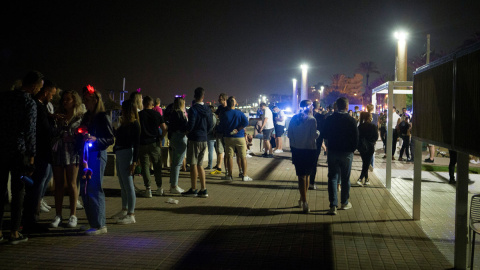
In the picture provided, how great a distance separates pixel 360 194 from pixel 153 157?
15.2ft

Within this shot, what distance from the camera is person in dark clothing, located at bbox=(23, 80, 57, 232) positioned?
630 centimetres

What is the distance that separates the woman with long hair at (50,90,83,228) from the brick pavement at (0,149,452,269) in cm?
57

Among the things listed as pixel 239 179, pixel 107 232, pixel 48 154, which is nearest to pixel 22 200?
pixel 48 154

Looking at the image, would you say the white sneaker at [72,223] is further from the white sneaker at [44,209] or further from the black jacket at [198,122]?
the black jacket at [198,122]

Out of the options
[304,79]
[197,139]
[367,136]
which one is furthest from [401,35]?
[197,139]

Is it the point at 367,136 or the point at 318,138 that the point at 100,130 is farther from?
the point at 367,136

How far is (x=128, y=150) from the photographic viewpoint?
710 cm

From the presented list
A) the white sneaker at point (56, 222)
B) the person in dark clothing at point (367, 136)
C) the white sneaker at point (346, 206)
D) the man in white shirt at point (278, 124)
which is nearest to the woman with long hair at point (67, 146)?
the white sneaker at point (56, 222)

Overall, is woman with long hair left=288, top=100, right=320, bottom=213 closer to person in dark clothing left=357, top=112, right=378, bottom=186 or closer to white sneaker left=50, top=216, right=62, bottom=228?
person in dark clothing left=357, top=112, right=378, bottom=186

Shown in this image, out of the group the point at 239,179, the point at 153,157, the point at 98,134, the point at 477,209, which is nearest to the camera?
the point at 477,209

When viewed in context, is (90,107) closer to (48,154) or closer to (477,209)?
(48,154)

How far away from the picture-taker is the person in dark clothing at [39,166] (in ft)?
20.7

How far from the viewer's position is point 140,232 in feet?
21.9

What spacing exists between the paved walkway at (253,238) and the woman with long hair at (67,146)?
22.3 inches
